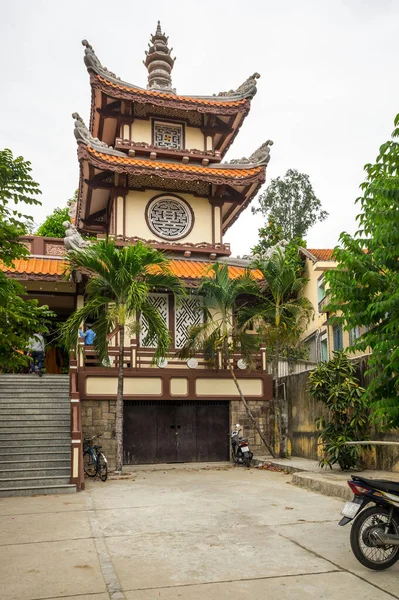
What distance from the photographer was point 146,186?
19.0 meters

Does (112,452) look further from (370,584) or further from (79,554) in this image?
(370,584)

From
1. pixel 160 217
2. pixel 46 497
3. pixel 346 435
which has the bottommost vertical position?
pixel 46 497

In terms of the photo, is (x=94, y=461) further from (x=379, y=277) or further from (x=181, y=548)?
(x=379, y=277)

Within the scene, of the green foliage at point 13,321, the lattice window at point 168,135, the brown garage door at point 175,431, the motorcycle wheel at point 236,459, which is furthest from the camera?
the lattice window at point 168,135

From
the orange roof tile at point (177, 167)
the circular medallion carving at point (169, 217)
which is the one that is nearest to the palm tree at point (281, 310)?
the circular medallion carving at point (169, 217)

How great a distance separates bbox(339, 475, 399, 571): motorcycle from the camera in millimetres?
5555

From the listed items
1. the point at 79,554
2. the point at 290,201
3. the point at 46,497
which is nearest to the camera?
the point at 79,554

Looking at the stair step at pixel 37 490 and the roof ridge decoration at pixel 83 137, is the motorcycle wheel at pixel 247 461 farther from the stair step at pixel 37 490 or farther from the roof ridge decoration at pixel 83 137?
the roof ridge decoration at pixel 83 137

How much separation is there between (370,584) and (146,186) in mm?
15688

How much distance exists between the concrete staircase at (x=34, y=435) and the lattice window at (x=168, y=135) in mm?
9032

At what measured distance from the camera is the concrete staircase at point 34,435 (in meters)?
11.5

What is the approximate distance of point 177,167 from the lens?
18.7 meters

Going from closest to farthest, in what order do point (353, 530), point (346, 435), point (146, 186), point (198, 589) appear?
point (198, 589)
point (353, 530)
point (346, 435)
point (146, 186)

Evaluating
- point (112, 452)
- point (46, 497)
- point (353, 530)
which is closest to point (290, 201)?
point (112, 452)
